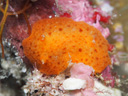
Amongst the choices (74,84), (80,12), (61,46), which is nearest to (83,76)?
(74,84)

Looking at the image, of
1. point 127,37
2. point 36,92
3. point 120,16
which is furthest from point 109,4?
point 36,92

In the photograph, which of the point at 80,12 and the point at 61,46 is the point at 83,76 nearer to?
the point at 61,46

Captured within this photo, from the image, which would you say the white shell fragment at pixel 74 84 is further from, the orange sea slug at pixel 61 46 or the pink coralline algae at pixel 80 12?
the pink coralline algae at pixel 80 12

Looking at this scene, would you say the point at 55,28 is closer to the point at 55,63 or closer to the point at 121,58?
the point at 55,63

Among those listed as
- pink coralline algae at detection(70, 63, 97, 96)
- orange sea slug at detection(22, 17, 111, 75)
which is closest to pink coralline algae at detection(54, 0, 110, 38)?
orange sea slug at detection(22, 17, 111, 75)

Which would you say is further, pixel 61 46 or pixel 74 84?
pixel 61 46

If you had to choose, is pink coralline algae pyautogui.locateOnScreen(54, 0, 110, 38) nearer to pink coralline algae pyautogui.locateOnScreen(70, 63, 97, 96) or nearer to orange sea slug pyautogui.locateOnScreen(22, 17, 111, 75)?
orange sea slug pyautogui.locateOnScreen(22, 17, 111, 75)
